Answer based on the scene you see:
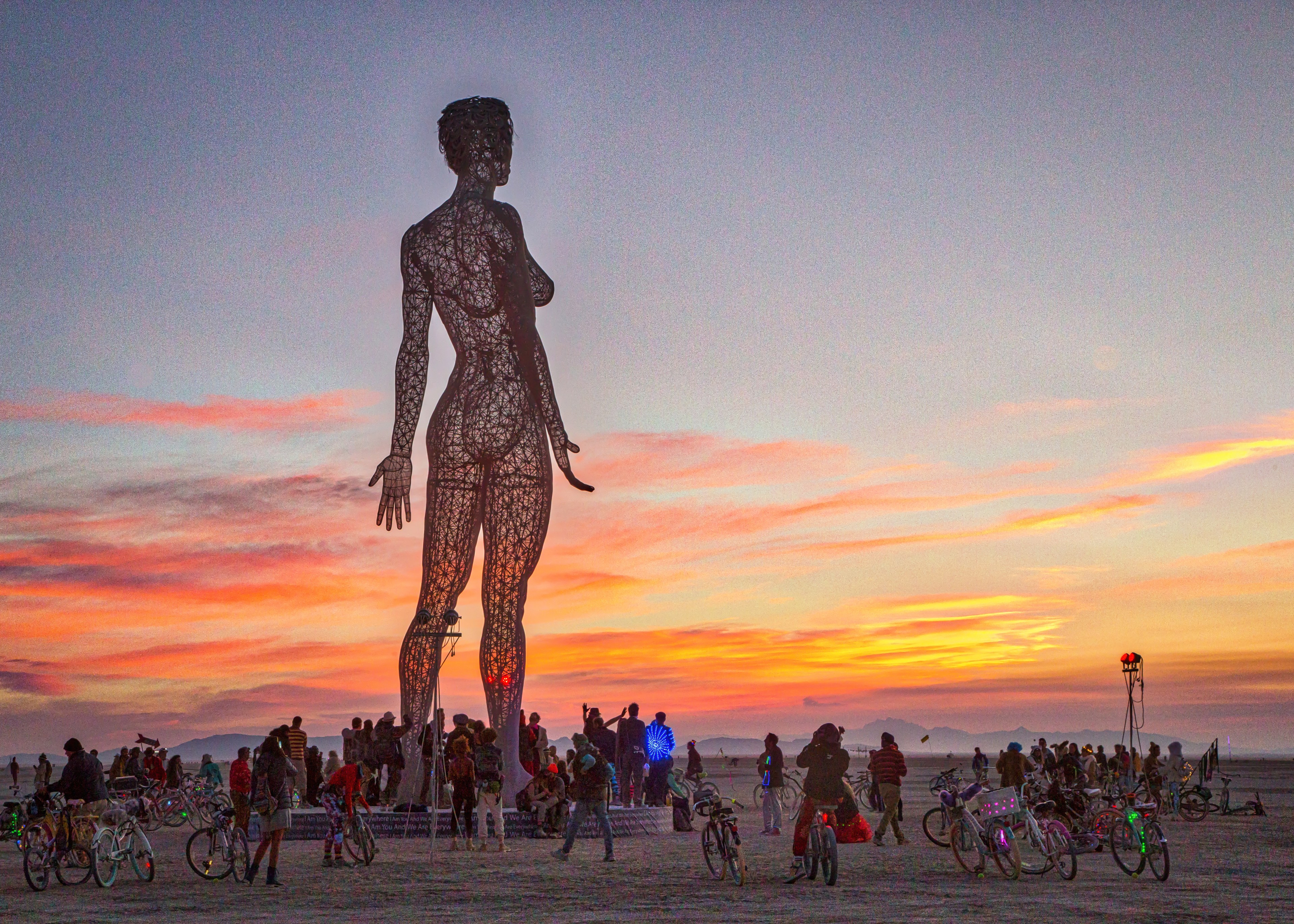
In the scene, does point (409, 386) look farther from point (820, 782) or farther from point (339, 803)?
point (820, 782)

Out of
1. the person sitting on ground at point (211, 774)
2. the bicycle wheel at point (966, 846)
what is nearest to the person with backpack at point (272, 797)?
the bicycle wheel at point (966, 846)

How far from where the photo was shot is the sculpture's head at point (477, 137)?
19031 mm

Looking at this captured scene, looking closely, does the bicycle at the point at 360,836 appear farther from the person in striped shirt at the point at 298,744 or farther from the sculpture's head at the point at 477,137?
the sculpture's head at the point at 477,137

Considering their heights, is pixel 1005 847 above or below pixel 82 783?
below

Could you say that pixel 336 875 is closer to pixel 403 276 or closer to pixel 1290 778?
pixel 403 276

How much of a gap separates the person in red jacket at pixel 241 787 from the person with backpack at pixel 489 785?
8.95ft

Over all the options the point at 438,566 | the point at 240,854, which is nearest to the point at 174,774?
the point at 438,566

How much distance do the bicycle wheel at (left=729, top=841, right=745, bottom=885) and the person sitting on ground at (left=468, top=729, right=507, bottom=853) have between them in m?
4.14

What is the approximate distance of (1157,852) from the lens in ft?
42.2

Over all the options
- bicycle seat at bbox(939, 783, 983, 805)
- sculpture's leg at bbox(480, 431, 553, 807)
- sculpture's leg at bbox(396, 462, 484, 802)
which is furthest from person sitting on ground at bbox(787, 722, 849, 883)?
sculpture's leg at bbox(396, 462, 484, 802)

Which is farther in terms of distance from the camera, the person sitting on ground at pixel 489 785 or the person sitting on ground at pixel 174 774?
the person sitting on ground at pixel 174 774

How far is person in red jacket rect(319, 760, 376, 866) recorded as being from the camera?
46.9ft

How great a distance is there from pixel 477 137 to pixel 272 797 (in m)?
10.4

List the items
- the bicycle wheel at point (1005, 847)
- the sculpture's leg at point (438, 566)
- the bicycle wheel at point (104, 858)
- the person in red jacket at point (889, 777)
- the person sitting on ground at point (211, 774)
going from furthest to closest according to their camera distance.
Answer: the person sitting on ground at point (211, 774)
the sculpture's leg at point (438, 566)
the person in red jacket at point (889, 777)
the bicycle wheel at point (1005, 847)
the bicycle wheel at point (104, 858)
